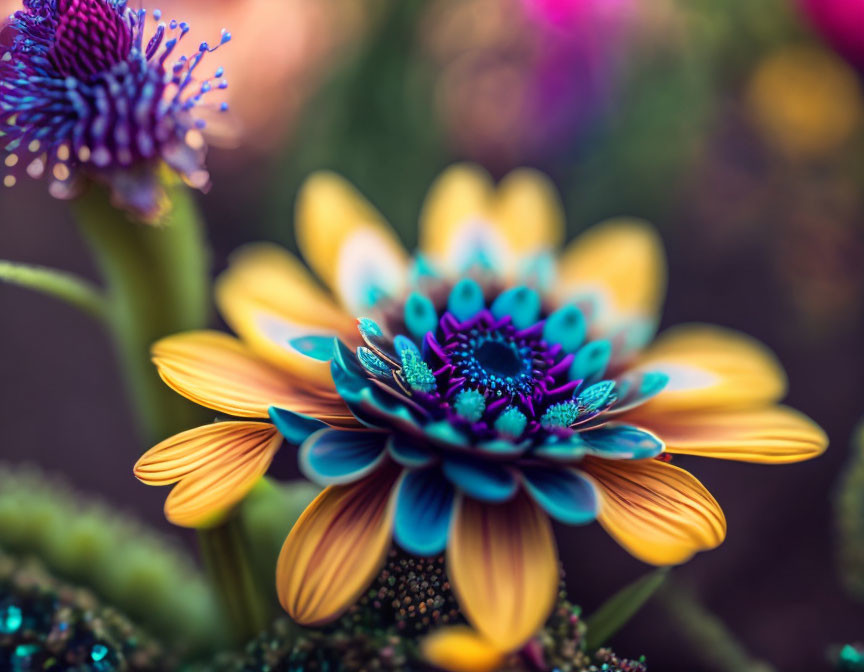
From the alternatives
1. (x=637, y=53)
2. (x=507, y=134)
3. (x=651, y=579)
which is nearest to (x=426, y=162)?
(x=507, y=134)

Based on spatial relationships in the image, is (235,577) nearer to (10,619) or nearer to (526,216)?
(10,619)

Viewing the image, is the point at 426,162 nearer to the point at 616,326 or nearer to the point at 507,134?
the point at 507,134

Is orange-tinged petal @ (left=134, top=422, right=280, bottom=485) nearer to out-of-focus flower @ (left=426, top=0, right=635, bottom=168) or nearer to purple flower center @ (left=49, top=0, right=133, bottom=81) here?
purple flower center @ (left=49, top=0, right=133, bottom=81)

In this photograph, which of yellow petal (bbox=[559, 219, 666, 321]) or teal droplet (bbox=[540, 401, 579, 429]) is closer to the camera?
teal droplet (bbox=[540, 401, 579, 429])

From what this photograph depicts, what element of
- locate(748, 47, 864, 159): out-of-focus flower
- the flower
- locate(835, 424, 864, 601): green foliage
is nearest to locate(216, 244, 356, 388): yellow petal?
the flower

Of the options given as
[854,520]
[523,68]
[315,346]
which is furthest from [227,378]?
[523,68]

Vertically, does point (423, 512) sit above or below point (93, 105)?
below

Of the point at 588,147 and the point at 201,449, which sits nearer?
the point at 201,449
